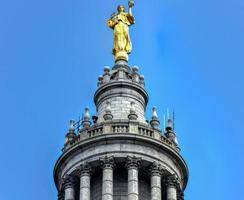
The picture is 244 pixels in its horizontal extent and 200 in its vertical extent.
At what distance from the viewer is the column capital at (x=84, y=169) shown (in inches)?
2618

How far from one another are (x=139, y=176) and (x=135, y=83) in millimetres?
8744

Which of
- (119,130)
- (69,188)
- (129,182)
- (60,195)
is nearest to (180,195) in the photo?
(129,182)

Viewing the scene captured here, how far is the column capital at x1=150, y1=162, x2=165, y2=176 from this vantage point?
66.4 meters

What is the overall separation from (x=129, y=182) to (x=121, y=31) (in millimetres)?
16860

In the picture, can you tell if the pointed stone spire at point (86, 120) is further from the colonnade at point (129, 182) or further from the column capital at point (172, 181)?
the column capital at point (172, 181)

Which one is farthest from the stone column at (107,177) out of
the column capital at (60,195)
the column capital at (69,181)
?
the column capital at (60,195)

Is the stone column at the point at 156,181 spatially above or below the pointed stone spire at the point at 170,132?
below

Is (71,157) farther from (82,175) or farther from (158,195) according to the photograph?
(158,195)

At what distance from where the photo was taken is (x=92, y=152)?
67.1 metres

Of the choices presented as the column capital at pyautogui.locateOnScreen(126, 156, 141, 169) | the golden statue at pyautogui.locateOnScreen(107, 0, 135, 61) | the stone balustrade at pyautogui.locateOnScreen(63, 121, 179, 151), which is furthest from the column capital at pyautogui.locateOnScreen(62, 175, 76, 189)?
the golden statue at pyautogui.locateOnScreen(107, 0, 135, 61)

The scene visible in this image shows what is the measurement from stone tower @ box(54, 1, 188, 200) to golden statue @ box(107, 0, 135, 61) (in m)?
8.48

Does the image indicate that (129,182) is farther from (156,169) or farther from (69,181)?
(69,181)

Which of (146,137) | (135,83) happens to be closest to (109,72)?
(135,83)

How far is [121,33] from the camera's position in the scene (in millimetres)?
78000
